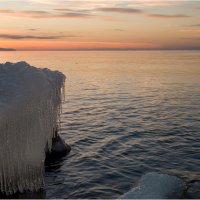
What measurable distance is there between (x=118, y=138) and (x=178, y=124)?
26.2ft

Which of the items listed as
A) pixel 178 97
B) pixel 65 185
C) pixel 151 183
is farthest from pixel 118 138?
pixel 178 97

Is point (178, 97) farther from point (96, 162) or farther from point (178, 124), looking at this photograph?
point (96, 162)

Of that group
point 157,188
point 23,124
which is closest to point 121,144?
point 157,188

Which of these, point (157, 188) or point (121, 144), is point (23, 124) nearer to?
point (157, 188)

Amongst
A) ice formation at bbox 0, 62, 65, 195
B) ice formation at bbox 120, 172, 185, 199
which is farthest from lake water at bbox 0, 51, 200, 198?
ice formation at bbox 0, 62, 65, 195

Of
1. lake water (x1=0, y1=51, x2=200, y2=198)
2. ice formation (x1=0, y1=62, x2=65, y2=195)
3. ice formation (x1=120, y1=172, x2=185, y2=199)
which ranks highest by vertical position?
ice formation (x1=0, y1=62, x2=65, y2=195)

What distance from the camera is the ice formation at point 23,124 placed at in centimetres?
1462

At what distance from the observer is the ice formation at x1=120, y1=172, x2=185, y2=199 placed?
45.1ft

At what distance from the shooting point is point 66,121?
1340 inches

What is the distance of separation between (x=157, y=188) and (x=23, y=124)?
710 centimetres

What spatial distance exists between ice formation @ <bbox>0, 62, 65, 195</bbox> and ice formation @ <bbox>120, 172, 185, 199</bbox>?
5046mm

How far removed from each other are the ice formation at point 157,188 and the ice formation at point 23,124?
16.6 ft

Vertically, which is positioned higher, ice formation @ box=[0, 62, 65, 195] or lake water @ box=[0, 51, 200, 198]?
ice formation @ box=[0, 62, 65, 195]

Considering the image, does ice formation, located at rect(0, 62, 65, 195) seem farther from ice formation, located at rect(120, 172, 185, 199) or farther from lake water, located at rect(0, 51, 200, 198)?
ice formation, located at rect(120, 172, 185, 199)
